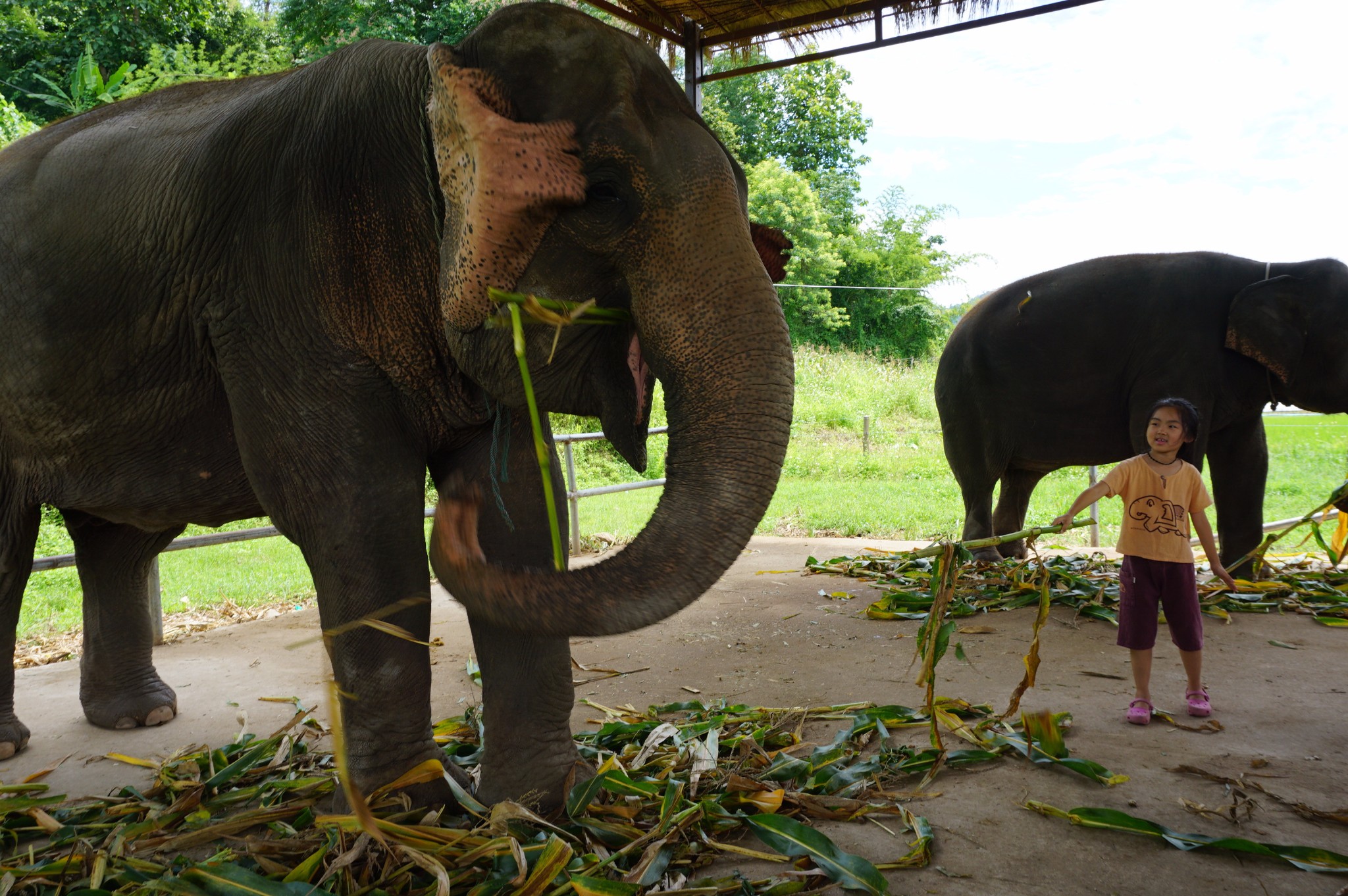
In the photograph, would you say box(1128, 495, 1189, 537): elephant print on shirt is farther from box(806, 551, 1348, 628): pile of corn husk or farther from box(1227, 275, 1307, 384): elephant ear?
box(1227, 275, 1307, 384): elephant ear

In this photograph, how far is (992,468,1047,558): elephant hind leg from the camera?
21.4 ft

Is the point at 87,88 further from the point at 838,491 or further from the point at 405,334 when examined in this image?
the point at 405,334

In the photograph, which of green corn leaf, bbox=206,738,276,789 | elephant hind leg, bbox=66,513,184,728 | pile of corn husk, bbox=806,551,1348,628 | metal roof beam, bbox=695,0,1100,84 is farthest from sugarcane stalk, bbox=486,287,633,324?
metal roof beam, bbox=695,0,1100,84

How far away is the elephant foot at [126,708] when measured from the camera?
12.0ft

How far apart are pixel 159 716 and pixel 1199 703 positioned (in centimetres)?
402

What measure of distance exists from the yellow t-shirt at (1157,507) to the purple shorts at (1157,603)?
1.8 inches

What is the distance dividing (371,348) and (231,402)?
15.9 inches

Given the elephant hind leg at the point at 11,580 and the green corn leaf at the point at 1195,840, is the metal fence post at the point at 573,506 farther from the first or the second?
the green corn leaf at the point at 1195,840

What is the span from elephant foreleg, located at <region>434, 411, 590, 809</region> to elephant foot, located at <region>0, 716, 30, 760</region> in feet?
6.83

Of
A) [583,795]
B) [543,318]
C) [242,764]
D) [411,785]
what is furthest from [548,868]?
[242,764]

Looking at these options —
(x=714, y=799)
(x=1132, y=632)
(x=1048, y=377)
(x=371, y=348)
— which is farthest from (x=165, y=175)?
(x=1048, y=377)

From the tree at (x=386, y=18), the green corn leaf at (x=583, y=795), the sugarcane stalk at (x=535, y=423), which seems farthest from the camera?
the tree at (x=386, y=18)

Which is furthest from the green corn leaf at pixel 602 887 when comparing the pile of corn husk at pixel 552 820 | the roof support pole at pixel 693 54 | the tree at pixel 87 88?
the tree at pixel 87 88

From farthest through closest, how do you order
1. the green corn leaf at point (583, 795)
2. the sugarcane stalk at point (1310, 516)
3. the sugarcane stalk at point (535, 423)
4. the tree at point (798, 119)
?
1. the tree at point (798, 119)
2. the sugarcane stalk at point (1310, 516)
3. the green corn leaf at point (583, 795)
4. the sugarcane stalk at point (535, 423)
